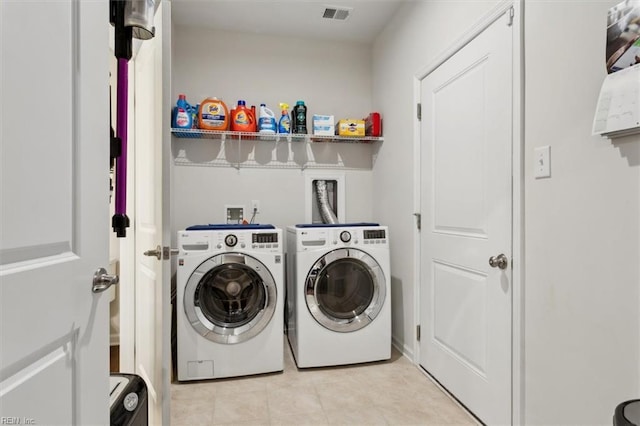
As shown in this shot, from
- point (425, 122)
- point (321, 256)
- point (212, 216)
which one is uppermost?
point (425, 122)

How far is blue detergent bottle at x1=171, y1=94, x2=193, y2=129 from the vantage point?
2.70 meters

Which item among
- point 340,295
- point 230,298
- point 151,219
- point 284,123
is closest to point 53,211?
point 151,219

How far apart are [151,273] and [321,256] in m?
1.10

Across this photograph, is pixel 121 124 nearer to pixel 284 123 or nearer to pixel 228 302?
pixel 228 302

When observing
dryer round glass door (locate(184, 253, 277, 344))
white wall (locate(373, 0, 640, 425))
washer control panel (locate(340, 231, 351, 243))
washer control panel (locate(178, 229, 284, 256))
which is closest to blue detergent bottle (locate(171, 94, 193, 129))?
washer control panel (locate(178, 229, 284, 256))

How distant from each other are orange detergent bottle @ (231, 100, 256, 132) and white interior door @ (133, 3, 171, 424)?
104 centimetres

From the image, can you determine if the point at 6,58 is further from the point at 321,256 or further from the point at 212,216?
the point at 212,216

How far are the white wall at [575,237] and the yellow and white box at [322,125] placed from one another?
1526mm

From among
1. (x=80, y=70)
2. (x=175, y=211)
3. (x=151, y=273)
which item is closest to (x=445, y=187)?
(x=151, y=273)

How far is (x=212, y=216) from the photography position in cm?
299

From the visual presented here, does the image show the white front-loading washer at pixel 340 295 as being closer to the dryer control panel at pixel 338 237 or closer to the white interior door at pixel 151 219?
the dryer control panel at pixel 338 237

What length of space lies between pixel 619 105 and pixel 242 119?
241 cm

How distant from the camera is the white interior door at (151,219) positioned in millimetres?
1446

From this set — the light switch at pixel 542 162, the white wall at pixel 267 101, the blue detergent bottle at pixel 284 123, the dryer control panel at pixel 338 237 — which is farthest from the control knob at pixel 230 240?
the light switch at pixel 542 162
